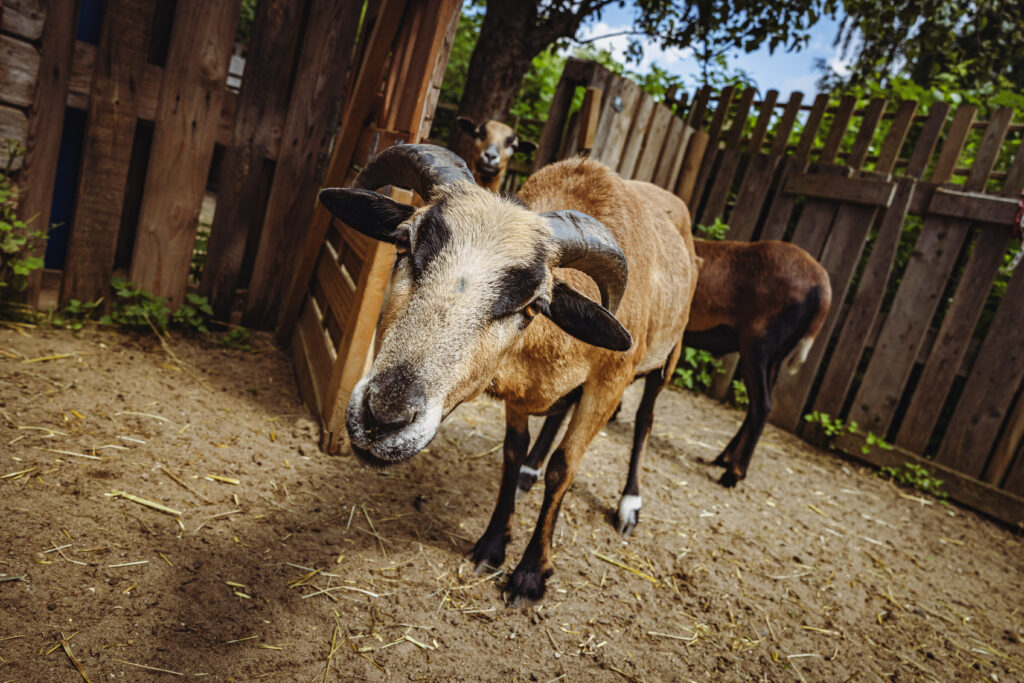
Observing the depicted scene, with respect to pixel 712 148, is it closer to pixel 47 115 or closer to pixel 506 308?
pixel 506 308

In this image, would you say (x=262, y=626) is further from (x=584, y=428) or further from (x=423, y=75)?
(x=423, y=75)

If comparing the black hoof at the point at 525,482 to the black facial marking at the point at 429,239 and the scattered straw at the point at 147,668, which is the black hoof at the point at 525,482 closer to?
the black facial marking at the point at 429,239

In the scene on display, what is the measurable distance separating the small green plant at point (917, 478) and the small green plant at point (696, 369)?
6.96 feet

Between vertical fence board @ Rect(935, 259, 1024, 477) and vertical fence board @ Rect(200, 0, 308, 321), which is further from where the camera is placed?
vertical fence board @ Rect(935, 259, 1024, 477)

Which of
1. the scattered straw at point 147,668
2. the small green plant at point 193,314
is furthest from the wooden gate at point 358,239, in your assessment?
the scattered straw at point 147,668

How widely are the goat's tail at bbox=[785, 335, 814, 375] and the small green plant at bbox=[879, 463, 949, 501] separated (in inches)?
60.4

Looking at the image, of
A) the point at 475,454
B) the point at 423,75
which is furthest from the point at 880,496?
the point at 423,75

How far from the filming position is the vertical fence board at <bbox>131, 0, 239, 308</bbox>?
13.0 ft

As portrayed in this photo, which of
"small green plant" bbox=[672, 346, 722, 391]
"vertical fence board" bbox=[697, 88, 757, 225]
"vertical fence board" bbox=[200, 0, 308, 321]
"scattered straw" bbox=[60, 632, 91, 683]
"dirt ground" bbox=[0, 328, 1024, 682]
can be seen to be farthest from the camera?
"small green plant" bbox=[672, 346, 722, 391]

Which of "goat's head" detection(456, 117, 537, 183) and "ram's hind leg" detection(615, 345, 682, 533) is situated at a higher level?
"goat's head" detection(456, 117, 537, 183)

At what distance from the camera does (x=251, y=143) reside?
441 cm

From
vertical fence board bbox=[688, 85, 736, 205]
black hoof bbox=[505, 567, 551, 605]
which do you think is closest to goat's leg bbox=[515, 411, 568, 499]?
black hoof bbox=[505, 567, 551, 605]

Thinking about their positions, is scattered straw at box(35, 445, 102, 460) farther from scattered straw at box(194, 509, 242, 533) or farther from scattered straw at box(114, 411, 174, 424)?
scattered straw at box(194, 509, 242, 533)

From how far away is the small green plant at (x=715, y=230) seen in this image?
690cm
